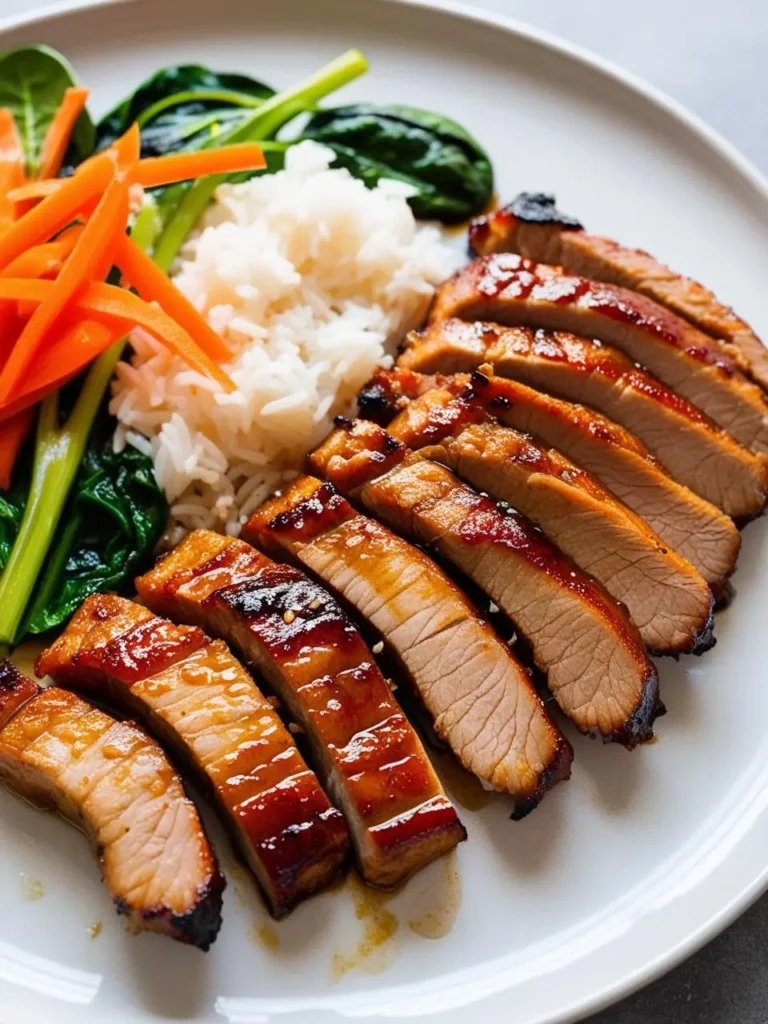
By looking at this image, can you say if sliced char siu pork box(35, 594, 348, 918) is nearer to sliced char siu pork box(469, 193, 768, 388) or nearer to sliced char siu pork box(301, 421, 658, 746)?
sliced char siu pork box(301, 421, 658, 746)

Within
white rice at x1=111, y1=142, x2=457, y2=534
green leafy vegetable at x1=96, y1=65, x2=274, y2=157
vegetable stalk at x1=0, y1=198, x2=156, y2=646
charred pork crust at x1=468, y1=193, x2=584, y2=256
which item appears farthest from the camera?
green leafy vegetable at x1=96, y1=65, x2=274, y2=157

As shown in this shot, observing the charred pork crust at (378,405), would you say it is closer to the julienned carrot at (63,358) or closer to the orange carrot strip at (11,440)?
the julienned carrot at (63,358)

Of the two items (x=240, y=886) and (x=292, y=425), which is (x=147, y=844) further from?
(x=292, y=425)

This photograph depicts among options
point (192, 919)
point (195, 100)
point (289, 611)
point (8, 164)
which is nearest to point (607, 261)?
point (289, 611)

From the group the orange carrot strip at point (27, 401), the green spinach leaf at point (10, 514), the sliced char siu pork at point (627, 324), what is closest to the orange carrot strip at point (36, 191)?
the orange carrot strip at point (27, 401)

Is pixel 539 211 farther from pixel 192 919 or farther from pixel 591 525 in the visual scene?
pixel 192 919

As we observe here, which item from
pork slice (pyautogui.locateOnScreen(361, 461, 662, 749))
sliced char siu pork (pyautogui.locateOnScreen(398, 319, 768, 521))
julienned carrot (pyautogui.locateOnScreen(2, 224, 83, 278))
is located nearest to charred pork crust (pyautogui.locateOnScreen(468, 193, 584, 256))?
sliced char siu pork (pyautogui.locateOnScreen(398, 319, 768, 521))
